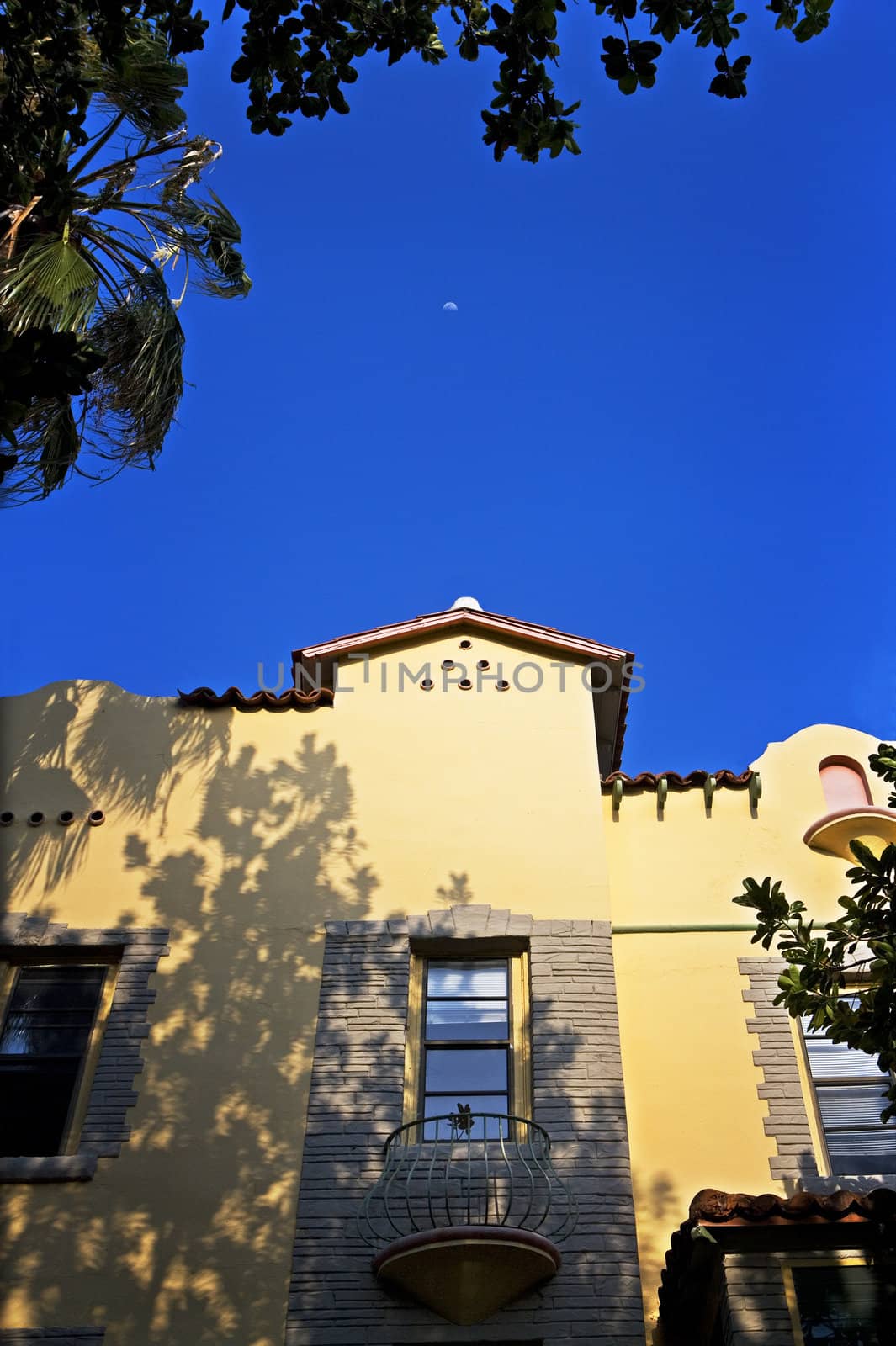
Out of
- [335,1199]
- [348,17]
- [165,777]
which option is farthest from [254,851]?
[348,17]

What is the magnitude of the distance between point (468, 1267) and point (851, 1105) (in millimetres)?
3376

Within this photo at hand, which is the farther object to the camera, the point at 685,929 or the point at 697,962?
the point at 685,929

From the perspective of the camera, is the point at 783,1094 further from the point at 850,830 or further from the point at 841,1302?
the point at 850,830

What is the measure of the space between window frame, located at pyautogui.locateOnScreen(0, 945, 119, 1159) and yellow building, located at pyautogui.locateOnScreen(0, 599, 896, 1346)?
0.09 ft

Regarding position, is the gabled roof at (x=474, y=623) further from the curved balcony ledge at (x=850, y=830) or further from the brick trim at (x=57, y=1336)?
the brick trim at (x=57, y=1336)

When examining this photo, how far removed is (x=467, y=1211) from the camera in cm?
888

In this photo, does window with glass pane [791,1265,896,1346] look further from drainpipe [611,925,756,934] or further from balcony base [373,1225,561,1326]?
drainpipe [611,925,756,934]

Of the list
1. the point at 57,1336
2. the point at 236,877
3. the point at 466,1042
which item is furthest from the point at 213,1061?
the point at 57,1336

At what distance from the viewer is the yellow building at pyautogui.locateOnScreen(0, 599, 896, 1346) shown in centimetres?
871

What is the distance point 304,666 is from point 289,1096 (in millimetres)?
4437

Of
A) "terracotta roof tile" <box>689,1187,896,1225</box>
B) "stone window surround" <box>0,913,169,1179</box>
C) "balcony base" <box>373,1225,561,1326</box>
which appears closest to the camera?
"terracotta roof tile" <box>689,1187,896,1225</box>

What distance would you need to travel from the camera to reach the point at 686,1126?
9898 millimetres

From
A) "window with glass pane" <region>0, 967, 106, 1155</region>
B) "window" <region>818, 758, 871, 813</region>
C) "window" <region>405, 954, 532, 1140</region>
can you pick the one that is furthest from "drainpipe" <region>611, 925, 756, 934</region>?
"window with glass pane" <region>0, 967, 106, 1155</region>

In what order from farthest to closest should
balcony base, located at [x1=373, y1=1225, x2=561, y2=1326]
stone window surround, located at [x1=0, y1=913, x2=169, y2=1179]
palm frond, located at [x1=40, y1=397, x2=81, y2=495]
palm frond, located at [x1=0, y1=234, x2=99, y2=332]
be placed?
palm frond, located at [x1=40, y1=397, x2=81, y2=495], palm frond, located at [x1=0, y1=234, x2=99, y2=332], stone window surround, located at [x1=0, y1=913, x2=169, y2=1179], balcony base, located at [x1=373, y1=1225, x2=561, y2=1326]
